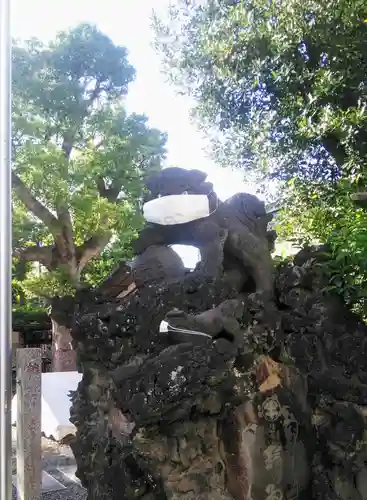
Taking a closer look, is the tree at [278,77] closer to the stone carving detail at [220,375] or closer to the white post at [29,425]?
the stone carving detail at [220,375]

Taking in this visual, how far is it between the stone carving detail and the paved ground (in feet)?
7.34

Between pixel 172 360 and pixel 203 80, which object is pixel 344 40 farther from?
pixel 172 360

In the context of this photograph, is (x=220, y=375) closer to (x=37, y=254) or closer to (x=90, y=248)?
(x=90, y=248)

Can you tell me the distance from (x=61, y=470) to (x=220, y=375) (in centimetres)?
404

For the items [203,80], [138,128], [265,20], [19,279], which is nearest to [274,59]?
Result: [265,20]

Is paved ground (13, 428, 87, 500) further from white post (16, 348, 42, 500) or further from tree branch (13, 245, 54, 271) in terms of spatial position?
tree branch (13, 245, 54, 271)

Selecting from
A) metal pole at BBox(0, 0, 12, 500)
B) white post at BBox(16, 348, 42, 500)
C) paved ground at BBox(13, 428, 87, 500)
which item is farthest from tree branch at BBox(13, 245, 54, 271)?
metal pole at BBox(0, 0, 12, 500)

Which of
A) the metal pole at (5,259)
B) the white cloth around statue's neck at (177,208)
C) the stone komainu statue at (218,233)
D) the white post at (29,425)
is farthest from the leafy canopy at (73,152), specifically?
the metal pole at (5,259)

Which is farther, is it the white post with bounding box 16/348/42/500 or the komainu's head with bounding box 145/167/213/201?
the white post with bounding box 16/348/42/500

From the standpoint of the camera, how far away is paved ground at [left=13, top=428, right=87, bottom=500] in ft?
14.9

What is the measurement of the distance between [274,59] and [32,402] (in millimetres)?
3396

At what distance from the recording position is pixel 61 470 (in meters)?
5.32

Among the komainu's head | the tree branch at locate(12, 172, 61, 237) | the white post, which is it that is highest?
the tree branch at locate(12, 172, 61, 237)

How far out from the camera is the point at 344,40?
417cm
